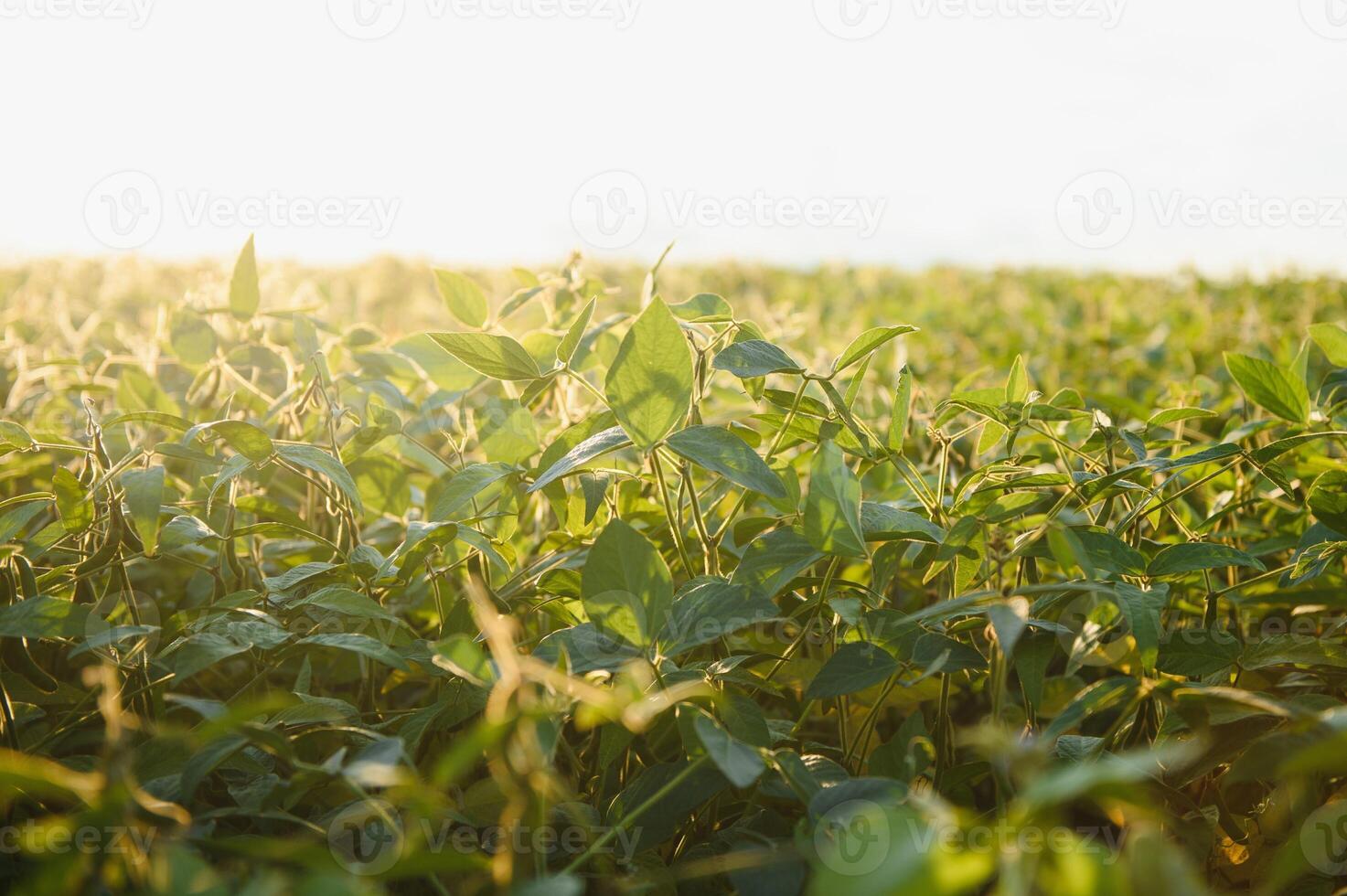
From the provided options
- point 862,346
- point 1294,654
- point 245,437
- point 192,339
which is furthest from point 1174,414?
point 192,339

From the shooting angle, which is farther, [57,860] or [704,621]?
[704,621]

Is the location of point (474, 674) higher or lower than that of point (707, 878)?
higher

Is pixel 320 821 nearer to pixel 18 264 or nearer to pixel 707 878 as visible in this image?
pixel 707 878

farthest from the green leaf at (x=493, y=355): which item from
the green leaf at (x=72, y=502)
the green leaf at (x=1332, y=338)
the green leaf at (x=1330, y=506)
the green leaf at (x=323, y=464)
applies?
the green leaf at (x=1332, y=338)

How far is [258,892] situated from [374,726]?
0.35 m

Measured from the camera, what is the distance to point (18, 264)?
5145mm

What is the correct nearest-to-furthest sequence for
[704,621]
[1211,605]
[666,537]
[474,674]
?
[474,674] → [704,621] → [1211,605] → [666,537]

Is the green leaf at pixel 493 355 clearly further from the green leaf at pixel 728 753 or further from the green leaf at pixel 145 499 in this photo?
the green leaf at pixel 728 753

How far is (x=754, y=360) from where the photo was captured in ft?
2.52

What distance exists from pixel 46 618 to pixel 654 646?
1.59 ft

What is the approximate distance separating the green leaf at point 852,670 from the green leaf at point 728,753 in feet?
0.38

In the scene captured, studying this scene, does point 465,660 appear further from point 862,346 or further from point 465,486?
point 862,346

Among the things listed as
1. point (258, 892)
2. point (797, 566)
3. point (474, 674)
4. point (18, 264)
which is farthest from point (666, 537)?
point (18, 264)

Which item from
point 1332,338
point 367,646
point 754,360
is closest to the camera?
point 367,646
